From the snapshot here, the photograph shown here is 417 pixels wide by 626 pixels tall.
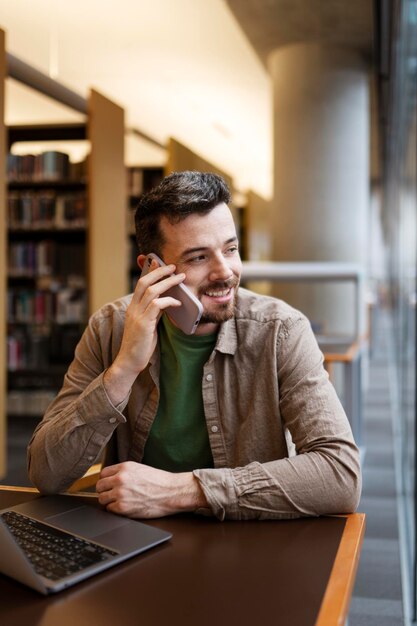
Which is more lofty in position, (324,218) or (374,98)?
(374,98)

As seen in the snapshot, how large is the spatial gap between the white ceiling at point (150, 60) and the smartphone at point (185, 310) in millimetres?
5259

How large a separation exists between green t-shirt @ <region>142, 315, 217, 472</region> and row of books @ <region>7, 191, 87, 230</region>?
4366 mm

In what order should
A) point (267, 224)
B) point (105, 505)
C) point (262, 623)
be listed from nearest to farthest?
point (262, 623) < point (105, 505) < point (267, 224)

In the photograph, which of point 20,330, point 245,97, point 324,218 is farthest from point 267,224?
point 20,330

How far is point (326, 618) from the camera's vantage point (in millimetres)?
842

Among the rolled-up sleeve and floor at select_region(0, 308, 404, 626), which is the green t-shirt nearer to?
the rolled-up sleeve

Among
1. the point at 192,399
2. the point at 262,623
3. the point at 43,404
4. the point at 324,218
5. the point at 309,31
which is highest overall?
the point at 309,31

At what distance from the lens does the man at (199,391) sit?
128cm

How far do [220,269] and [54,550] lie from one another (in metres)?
0.64

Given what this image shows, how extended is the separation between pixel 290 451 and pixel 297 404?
0.20 metres

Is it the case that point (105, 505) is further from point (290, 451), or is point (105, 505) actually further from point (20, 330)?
point (20, 330)

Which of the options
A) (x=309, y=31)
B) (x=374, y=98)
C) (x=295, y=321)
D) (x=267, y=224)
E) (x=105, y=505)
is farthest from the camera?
(x=267, y=224)

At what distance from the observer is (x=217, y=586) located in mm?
926

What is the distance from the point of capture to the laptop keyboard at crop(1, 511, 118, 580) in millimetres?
971
